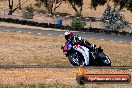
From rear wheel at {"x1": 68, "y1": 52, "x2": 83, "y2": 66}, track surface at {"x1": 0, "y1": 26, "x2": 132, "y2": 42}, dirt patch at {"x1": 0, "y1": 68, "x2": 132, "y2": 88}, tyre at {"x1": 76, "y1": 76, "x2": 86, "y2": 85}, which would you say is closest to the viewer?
tyre at {"x1": 76, "y1": 76, "x2": 86, "y2": 85}

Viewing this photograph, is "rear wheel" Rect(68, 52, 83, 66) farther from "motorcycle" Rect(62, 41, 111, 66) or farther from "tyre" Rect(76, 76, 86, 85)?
"tyre" Rect(76, 76, 86, 85)

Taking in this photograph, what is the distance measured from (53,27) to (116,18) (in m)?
9.10

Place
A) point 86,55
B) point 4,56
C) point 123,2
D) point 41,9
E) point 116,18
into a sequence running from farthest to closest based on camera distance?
point 41,9 → point 123,2 → point 116,18 → point 4,56 → point 86,55

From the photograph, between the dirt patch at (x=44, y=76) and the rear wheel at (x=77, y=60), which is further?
the rear wheel at (x=77, y=60)

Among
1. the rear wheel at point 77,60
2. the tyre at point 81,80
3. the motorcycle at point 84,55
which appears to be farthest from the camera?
the rear wheel at point 77,60

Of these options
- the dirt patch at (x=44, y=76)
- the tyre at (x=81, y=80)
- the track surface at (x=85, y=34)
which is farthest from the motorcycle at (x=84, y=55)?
the track surface at (x=85, y=34)

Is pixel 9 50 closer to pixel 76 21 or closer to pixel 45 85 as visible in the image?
pixel 45 85

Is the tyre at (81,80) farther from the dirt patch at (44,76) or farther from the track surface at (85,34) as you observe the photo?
the track surface at (85,34)

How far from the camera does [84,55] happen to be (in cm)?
2088

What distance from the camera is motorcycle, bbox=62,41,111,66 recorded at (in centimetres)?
2073

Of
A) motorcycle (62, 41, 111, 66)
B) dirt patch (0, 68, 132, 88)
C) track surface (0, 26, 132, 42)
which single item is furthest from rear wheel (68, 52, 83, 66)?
track surface (0, 26, 132, 42)

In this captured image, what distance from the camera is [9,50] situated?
27.4 metres

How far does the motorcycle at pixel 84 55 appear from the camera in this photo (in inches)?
816

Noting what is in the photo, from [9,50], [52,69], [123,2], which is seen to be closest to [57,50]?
[9,50]
